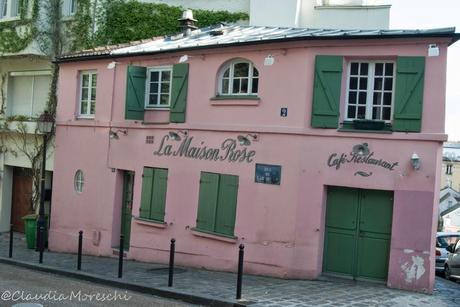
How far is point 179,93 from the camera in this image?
1430 centimetres

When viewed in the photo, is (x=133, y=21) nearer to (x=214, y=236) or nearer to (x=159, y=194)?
(x=159, y=194)

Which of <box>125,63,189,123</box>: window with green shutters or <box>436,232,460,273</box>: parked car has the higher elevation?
<box>125,63,189,123</box>: window with green shutters

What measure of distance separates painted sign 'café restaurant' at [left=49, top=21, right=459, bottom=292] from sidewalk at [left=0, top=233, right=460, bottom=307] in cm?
51

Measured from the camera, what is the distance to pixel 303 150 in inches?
477

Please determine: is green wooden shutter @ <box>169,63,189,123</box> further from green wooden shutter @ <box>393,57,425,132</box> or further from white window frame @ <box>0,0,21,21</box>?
white window frame @ <box>0,0,21,21</box>

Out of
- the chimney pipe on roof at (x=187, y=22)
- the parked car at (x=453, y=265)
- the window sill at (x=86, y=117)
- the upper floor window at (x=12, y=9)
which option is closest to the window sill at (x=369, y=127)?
the parked car at (x=453, y=265)

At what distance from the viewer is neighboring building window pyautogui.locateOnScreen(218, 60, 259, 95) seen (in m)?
13.2

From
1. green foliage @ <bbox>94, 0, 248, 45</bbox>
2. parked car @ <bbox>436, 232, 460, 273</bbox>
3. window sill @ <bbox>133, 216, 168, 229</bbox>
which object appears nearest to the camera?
window sill @ <bbox>133, 216, 168, 229</bbox>

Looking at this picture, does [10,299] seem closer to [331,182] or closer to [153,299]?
[153,299]

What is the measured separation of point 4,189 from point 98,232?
23.3 ft

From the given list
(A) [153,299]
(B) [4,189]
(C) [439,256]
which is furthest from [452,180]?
(A) [153,299]

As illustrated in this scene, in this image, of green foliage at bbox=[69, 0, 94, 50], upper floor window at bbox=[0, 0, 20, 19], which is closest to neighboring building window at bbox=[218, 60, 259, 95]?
green foliage at bbox=[69, 0, 94, 50]

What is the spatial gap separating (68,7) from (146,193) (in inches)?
334

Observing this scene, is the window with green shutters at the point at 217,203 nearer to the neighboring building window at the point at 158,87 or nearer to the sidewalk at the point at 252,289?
the sidewalk at the point at 252,289
